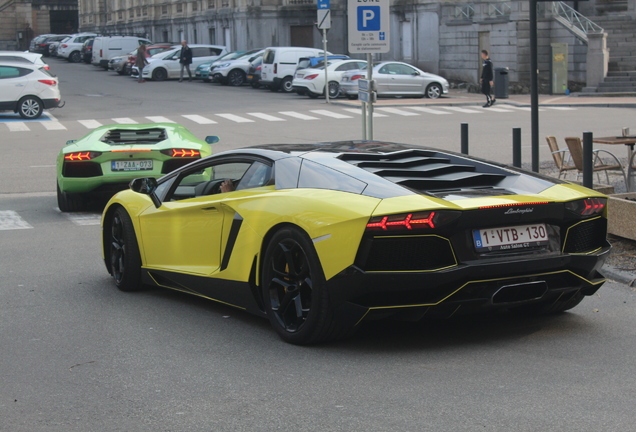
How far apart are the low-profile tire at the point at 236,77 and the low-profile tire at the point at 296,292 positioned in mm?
38714

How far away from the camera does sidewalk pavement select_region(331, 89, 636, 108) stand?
32.4 m

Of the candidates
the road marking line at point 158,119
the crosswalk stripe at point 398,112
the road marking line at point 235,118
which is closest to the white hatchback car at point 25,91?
the road marking line at point 158,119

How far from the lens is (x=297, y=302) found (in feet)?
19.7

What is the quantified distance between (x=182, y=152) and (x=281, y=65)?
27.4 metres

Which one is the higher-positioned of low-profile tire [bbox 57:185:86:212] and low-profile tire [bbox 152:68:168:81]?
low-profile tire [bbox 152:68:168:81]

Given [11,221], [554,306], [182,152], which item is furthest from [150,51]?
[554,306]

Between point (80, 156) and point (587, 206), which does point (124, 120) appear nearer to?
point (80, 156)

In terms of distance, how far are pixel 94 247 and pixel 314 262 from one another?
516 centimetres

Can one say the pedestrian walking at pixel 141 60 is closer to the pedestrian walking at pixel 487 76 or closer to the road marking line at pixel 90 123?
the road marking line at pixel 90 123

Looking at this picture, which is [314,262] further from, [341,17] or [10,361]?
[341,17]

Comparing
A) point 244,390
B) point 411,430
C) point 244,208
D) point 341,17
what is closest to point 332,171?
point 244,208

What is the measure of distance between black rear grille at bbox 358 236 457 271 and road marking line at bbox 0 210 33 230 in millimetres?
7306

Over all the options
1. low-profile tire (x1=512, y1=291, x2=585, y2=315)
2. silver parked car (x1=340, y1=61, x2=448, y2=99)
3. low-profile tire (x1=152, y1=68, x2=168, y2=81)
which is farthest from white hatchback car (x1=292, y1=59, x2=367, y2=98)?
low-profile tire (x1=512, y1=291, x2=585, y2=315)

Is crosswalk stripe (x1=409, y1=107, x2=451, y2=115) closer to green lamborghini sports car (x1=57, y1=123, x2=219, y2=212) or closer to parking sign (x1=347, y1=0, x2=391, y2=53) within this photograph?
parking sign (x1=347, y1=0, x2=391, y2=53)
